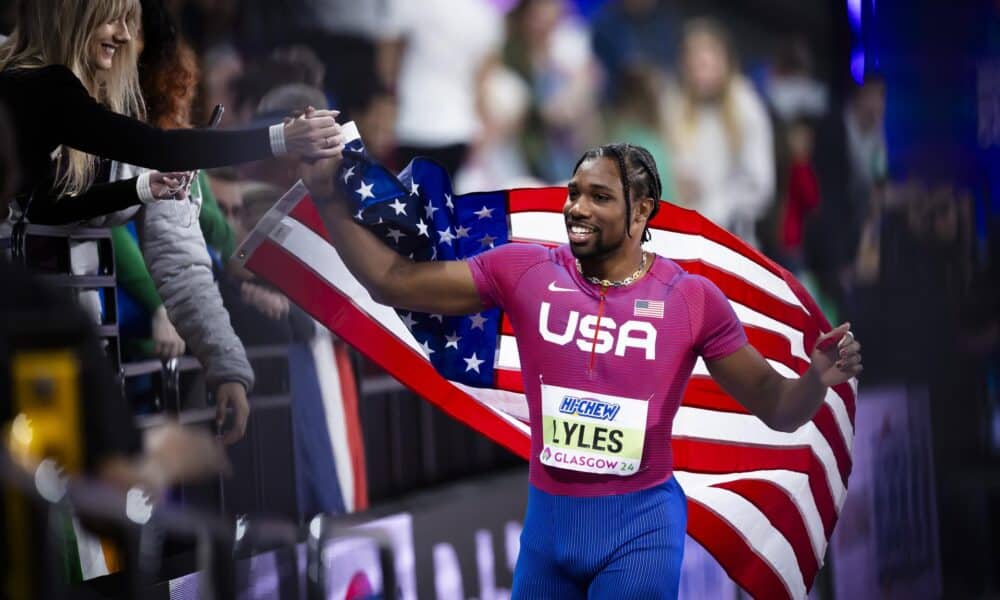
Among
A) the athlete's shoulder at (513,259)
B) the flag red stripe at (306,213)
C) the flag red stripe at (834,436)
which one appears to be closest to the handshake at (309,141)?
the flag red stripe at (306,213)

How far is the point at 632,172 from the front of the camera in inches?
140

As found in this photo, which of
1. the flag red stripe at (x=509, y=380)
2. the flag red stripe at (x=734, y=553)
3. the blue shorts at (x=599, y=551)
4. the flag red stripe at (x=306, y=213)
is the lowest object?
the flag red stripe at (x=734, y=553)

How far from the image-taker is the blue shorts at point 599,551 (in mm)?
3379

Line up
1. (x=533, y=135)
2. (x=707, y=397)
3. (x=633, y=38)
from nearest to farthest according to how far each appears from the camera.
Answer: (x=707, y=397)
(x=533, y=135)
(x=633, y=38)

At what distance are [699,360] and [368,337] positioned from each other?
115 cm

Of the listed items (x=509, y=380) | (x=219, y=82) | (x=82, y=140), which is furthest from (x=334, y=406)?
(x=82, y=140)

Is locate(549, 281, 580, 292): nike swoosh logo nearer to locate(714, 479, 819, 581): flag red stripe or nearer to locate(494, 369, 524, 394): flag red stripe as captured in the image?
locate(494, 369, 524, 394): flag red stripe

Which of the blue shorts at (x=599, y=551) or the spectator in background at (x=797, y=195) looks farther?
the spectator in background at (x=797, y=195)

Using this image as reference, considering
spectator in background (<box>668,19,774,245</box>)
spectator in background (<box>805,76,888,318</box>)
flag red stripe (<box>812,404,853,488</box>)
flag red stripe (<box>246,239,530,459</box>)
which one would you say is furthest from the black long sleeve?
spectator in background (<box>805,76,888,318</box>)

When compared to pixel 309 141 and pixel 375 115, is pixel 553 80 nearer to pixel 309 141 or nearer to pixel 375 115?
pixel 375 115

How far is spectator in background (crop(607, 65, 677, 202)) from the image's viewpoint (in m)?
5.79

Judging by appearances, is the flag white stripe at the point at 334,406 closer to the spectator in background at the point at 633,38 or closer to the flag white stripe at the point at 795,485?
the flag white stripe at the point at 795,485

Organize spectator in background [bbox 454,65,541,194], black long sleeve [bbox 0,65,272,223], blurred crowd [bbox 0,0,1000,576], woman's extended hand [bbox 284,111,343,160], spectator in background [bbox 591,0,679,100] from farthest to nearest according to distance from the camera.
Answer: spectator in background [bbox 591,0,679,100] → spectator in background [bbox 454,65,541,194] → blurred crowd [bbox 0,0,1000,576] → woman's extended hand [bbox 284,111,343,160] → black long sleeve [bbox 0,65,272,223]

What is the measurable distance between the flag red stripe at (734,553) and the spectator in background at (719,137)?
2.17m
